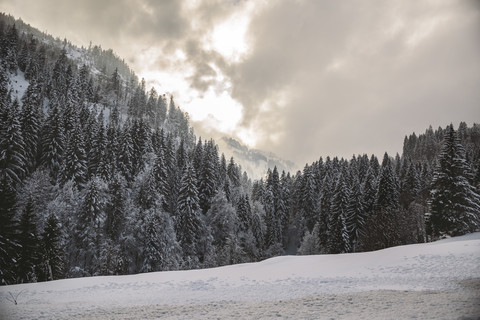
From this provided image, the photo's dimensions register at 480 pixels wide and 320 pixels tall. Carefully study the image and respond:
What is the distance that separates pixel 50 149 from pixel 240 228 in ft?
144

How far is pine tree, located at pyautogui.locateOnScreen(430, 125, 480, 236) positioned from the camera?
1115 inches

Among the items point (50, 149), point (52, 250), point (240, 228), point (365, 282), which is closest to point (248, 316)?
point (365, 282)

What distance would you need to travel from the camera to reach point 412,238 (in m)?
45.7

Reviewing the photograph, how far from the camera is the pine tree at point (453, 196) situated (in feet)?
92.9

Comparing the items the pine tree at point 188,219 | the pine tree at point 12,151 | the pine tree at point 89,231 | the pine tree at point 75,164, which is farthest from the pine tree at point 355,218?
the pine tree at point 12,151

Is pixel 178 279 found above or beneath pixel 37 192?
beneath

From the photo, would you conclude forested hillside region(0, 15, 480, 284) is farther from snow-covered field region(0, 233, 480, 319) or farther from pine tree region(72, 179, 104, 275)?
snow-covered field region(0, 233, 480, 319)

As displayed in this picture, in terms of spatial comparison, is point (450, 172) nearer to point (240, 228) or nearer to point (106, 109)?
point (240, 228)

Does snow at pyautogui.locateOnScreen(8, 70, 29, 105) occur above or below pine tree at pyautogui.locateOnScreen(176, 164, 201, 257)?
above

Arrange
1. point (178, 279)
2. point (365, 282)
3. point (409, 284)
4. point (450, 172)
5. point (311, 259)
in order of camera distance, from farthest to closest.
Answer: point (450, 172), point (311, 259), point (178, 279), point (365, 282), point (409, 284)

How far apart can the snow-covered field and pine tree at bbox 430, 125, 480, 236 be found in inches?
511

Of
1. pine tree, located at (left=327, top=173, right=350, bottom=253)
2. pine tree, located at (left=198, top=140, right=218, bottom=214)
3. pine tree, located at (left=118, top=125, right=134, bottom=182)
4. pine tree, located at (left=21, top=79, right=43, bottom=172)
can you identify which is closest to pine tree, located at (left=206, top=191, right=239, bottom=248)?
pine tree, located at (left=198, top=140, right=218, bottom=214)

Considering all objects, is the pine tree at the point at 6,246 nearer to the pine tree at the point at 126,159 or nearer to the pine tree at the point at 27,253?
the pine tree at the point at 27,253

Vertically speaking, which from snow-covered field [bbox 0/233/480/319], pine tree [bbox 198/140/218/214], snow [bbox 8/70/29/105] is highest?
snow [bbox 8/70/29/105]
